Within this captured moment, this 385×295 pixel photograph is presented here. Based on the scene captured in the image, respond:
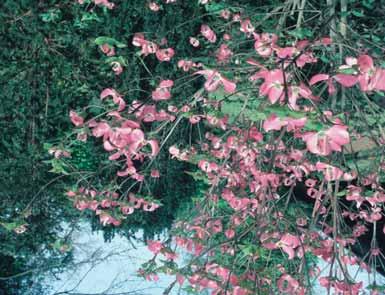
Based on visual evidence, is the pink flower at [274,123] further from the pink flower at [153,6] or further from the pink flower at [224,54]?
the pink flower at [153,6]

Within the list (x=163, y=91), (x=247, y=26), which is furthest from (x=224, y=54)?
(x=163, y=91)

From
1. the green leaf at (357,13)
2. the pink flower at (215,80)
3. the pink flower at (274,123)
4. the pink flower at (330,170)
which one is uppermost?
the green leaf at (357,13)

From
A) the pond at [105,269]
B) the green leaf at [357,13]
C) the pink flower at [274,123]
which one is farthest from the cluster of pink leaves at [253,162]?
the pond at [105,269]

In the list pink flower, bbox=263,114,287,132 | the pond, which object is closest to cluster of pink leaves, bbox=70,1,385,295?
pink flower, bbox=263,114,287,132

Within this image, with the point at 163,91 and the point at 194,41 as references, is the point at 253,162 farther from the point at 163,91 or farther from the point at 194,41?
the point at 194,41

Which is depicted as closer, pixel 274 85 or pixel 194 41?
pixel 274 85

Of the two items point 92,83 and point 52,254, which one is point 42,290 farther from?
point 92,83

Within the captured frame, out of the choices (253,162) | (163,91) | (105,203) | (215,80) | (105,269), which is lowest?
(105,269)

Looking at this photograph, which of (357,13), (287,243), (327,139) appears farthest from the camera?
(357,13)

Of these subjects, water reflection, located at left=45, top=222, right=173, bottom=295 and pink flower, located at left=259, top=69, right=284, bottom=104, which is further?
water reflection, located at left=45, top=222, right=173, bottom=295

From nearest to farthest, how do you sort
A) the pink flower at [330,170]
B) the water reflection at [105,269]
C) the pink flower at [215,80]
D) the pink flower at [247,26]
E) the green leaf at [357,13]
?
the pink flower at [215,80], the pink flower at [330,170], the pink flower at [247,26], the green leaf at [357,13], the water reflection at [105,269]

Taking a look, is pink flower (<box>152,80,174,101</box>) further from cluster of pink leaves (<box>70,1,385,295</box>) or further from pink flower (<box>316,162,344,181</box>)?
pink flower (<box>316,162,344,181</box>)

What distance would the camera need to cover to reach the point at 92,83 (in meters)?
1.89

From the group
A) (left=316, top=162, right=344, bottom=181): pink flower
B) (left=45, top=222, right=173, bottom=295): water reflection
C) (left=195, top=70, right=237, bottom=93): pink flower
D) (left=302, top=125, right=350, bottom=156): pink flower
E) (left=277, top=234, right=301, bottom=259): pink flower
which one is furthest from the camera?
(left=45, top=222, right=173, bottom=295): water reflection
